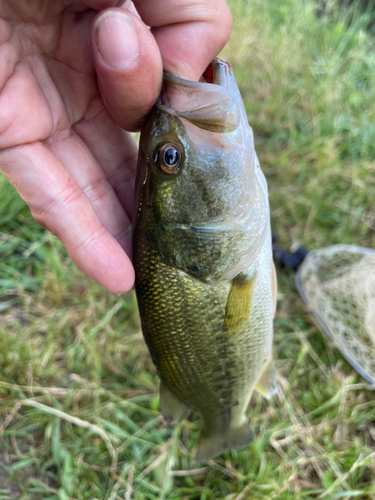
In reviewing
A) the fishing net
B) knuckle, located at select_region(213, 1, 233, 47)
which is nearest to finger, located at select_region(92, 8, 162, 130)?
knuckle, located at select_region(213, 1, 233, 47)

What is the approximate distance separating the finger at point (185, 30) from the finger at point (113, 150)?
556mm

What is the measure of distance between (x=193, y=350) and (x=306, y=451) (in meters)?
1.41

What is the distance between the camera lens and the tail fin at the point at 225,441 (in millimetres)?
2027

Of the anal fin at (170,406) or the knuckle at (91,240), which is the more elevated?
the knuckle at (91,240)

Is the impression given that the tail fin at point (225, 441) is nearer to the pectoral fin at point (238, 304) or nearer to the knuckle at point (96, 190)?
the pectoral fin at point (238, 304)

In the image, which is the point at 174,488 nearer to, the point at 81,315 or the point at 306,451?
the point at 306,451

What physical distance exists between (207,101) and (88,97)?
0.84 m

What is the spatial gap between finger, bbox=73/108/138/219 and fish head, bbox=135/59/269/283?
497mm

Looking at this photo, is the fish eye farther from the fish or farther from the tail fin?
the tail fin

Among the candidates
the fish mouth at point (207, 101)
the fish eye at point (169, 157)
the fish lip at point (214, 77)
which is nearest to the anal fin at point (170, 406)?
the fish eye at point (169, 157)

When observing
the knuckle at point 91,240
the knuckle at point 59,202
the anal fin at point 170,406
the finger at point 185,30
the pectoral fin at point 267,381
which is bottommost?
the pectoral fin at point 267,381

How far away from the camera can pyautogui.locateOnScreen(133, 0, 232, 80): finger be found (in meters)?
1.41

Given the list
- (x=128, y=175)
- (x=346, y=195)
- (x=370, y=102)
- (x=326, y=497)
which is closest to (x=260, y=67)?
(x=370, y=102)

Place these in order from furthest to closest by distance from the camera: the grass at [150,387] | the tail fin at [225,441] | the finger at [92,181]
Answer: the grass at [150,387] → the tail fin at [225,441] → the finger at [92,181]
